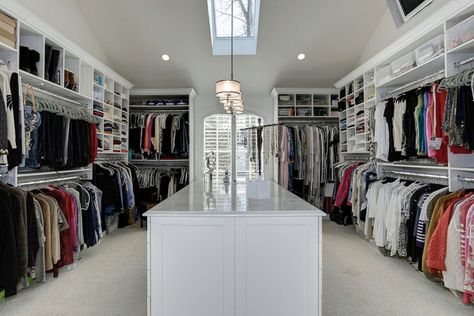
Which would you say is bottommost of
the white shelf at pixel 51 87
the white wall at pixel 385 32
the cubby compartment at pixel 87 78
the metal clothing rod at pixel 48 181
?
the metal clothing rod at pixel 48 181

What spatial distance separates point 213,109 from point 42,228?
412cm

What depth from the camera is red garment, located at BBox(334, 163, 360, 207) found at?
15.5 feet

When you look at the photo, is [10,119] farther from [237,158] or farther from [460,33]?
[237,158]

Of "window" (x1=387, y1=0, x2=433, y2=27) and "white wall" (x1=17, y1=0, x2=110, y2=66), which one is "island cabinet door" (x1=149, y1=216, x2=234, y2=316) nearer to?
"window" (x1=387, y1=0, x2=433, y2=27)

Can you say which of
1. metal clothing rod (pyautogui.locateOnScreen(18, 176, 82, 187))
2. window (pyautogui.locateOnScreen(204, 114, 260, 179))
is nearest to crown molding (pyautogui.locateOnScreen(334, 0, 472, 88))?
window (pyautogui.locateOnScreen(204, 114, 260, 179))

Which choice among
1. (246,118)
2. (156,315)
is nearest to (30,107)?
(156,315)

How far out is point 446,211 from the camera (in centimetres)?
256

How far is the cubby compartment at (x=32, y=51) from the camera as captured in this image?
10.0 ft

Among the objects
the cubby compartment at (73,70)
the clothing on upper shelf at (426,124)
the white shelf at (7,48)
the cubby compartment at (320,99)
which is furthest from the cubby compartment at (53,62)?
the cubby compartment at (320,99)

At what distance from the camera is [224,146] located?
253 inches

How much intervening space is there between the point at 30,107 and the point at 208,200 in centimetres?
195

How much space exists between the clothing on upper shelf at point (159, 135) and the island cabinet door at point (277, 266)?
400 centimetres

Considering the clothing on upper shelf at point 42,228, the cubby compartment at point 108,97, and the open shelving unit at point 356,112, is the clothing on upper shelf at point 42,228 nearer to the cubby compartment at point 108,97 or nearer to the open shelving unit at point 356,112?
the cubby compartment at point 108,97

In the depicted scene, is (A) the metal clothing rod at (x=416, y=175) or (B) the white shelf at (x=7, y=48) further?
(A) the metal clothing rod at (x=416, y=175)
